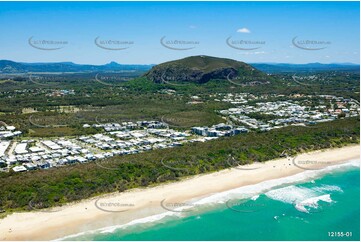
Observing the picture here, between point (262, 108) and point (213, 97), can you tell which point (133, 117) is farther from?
point (213, 97)

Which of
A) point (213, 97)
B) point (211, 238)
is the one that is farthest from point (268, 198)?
point (213, 97)

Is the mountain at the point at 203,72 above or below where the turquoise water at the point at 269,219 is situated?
above

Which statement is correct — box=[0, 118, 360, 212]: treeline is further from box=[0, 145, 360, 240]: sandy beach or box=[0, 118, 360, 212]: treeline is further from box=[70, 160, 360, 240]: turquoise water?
box=[70, 160, 360, 240]: turquoise water

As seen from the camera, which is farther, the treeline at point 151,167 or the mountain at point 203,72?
the mountain at point 203,72

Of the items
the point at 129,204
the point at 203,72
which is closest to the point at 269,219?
the point at 129,204

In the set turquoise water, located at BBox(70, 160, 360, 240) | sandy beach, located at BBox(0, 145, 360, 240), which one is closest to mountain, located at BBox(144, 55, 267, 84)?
sandy beach, located at BBox(0, 145, 360, 240)

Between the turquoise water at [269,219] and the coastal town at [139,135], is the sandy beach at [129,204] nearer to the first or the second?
the turquoise water at [269,219]

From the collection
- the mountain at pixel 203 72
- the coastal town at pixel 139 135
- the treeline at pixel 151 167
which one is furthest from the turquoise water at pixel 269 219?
the mountain at pixel 203 72

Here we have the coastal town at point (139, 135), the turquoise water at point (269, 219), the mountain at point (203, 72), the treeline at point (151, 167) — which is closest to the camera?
the turquoise water at point (269, 219)
